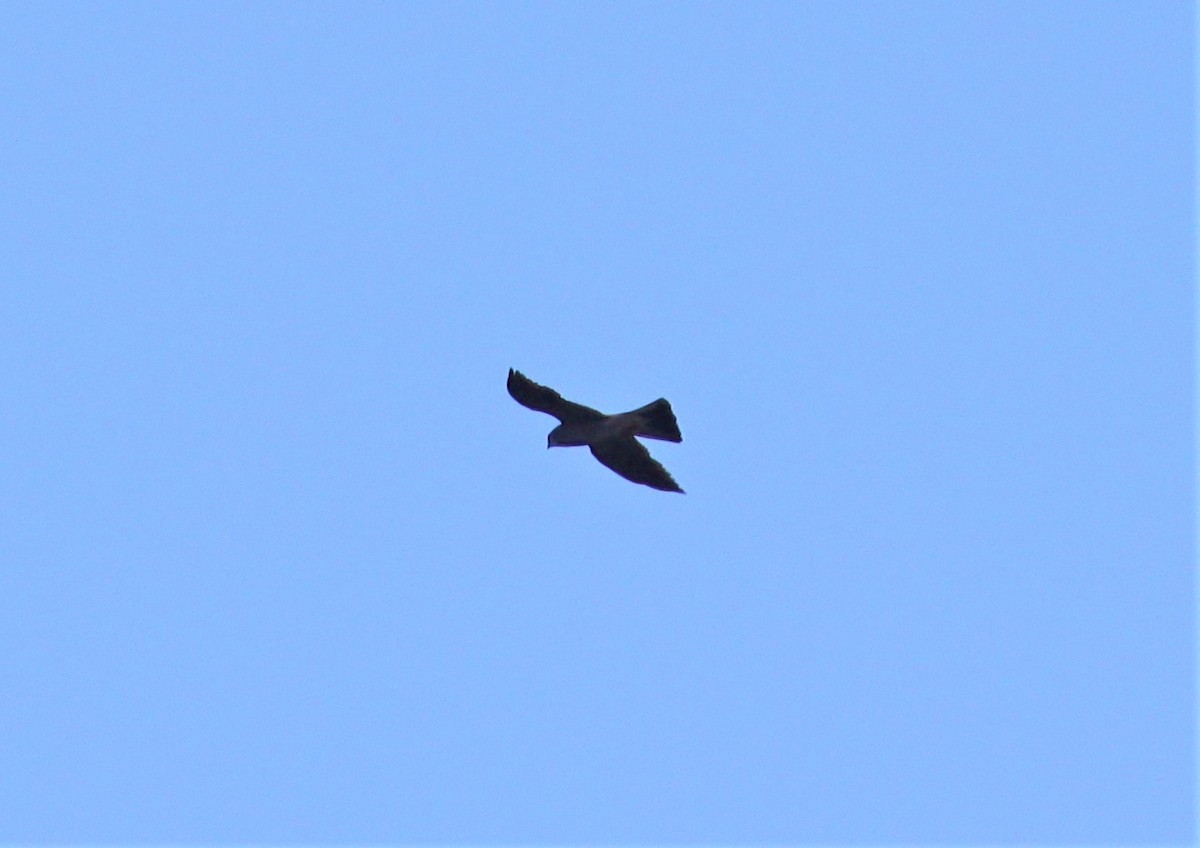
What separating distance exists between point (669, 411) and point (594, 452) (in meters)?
1.84

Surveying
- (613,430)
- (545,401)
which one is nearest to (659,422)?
(613,430)

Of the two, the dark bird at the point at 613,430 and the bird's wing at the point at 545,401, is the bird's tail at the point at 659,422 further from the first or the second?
the bird's wing at the point at 545,401

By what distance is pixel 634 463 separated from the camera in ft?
94.6

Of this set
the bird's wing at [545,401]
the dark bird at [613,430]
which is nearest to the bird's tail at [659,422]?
the dark bird at [613,430]

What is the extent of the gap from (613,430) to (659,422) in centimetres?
82

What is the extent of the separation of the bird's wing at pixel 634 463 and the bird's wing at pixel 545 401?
20.5 inches

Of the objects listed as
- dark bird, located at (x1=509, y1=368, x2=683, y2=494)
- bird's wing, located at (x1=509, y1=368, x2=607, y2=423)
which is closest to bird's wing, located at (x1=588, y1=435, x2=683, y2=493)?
dark bird, located at (x1=509, y1=368, x2=683, y2=494)

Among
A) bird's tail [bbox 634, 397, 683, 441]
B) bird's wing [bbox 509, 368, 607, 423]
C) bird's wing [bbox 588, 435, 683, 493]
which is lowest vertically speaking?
bird's tail [bbox 634, 397, 683, 441]

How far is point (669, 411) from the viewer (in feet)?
89.0

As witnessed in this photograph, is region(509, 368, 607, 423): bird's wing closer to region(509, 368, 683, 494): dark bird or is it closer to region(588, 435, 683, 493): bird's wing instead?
region(509, 368, 683, 494): dark bird

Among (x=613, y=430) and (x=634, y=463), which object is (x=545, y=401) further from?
(x=634, y=463)

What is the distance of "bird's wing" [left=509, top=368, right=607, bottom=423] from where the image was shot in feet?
91.8

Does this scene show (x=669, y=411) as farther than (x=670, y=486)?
No

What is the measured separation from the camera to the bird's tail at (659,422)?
27141 mm
